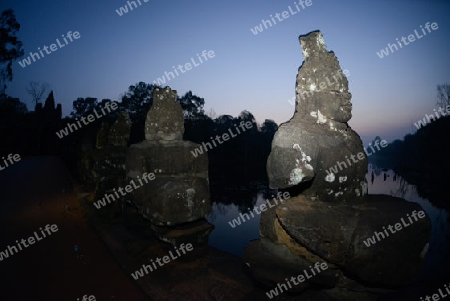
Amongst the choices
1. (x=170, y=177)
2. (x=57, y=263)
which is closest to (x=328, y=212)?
(x=170, y=177)

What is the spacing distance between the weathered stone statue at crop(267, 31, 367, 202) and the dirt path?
2.38 meters

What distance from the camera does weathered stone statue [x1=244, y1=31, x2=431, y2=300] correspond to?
1802 mm

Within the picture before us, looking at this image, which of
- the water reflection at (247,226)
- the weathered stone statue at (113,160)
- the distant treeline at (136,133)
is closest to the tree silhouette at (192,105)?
the distant treeline at (136,133)

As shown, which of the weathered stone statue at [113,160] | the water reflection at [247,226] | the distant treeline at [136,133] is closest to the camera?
the weathered stone statue at [113,160]

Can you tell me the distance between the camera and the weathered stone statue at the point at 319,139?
1.95m

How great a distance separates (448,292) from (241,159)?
37795mm

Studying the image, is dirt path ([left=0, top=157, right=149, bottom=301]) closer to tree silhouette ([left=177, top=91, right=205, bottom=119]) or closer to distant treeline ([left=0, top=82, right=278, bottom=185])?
distant treeline ([left=0, top=82, right=278, bottom=185])

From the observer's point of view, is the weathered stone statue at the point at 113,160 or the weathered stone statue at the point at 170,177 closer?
the weathered stone statue at the point at 170,177

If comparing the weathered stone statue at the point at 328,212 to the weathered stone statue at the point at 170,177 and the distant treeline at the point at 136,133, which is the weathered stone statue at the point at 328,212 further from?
the distant treeline at the point at 136,133

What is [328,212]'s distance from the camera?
1.95 meters

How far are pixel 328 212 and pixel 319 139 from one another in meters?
0.56

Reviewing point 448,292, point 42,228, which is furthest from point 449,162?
point 42,228

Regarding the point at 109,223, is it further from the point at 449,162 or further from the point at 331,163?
the point at 449,162

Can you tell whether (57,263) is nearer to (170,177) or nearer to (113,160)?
(113,160)
